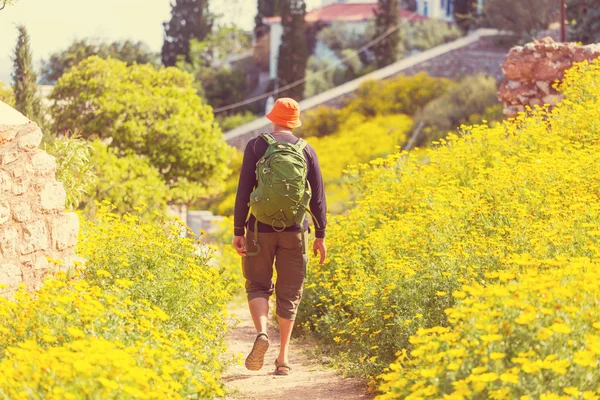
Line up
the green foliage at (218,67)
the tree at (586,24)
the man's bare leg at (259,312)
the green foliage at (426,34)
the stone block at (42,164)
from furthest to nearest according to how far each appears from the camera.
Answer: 1. the green foliage at (218,67)
2. the green foliage at (426,34)
3. the tree at (586,24)
4. the stone block at (42,164)
5. the man's bare leg at (259,312)

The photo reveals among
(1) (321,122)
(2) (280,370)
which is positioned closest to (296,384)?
(2) (280,370)

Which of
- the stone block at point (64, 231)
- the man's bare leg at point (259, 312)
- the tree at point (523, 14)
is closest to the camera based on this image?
the man's bare leg at point (259, 312)

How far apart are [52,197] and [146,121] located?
10.2 m

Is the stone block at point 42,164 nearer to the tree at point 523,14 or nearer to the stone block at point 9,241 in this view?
the stone block at point 9,241

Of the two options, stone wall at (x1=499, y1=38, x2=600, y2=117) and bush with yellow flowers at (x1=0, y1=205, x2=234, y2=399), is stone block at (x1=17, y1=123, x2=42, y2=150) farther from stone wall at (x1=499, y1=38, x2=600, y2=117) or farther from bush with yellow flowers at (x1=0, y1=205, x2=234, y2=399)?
stone wall at (x1=499, y1=38, x2=600, y2=117)

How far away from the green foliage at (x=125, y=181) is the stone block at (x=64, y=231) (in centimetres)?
725

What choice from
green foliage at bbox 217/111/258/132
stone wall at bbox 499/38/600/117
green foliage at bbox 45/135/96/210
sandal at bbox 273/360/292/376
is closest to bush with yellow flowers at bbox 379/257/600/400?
sandal at bbox 273/360/292/376

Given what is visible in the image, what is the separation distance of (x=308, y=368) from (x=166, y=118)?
10.4 meters

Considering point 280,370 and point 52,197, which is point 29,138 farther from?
point 280,370

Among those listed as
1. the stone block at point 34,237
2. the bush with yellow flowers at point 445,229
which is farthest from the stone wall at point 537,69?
the stone block at point 34,237

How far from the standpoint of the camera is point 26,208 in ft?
17.9

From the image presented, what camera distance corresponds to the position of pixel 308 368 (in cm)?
625

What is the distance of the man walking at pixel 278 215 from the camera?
5.18 metres

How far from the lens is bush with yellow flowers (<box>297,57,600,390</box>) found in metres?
5.22
